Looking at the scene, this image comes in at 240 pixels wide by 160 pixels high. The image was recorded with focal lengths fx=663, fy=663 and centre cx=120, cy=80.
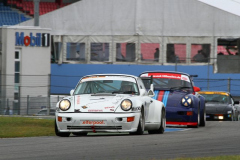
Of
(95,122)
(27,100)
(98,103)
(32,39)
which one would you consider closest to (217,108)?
(27,100)

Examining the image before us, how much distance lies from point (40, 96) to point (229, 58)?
1816cm

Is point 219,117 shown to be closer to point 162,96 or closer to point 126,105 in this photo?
point 162,96

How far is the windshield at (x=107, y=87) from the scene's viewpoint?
Answer: 1252cm

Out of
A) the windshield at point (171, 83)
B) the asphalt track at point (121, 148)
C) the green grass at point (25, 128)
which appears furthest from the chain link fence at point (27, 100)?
the asphalt track at point (121, 148)

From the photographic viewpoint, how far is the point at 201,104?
57.2 feet

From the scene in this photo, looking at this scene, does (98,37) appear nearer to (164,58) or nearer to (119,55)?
(119,55)

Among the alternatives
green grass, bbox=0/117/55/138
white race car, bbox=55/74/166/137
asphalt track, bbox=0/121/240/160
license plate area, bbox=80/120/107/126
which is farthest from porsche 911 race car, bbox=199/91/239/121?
license plate area, bbox=80/120/107/126

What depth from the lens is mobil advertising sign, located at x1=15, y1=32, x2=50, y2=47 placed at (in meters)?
34.7

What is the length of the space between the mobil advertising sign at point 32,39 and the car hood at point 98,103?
23.3 meters

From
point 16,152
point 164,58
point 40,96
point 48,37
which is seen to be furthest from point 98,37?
point 16,152

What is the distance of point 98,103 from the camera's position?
37.9 ft

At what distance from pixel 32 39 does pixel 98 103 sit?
24.5m

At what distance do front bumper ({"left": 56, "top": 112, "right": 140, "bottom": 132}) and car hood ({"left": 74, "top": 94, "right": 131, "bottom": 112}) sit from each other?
10 cm

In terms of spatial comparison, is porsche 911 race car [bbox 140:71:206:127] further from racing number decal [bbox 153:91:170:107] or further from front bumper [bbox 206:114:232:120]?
front bumper [bbox 206:114:232:120]
